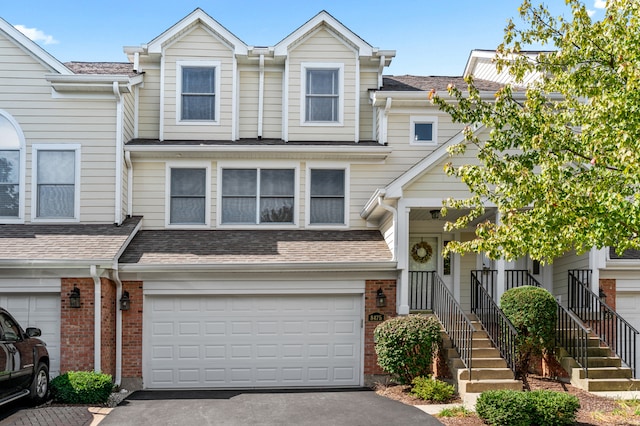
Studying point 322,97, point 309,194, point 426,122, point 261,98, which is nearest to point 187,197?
point 309,194

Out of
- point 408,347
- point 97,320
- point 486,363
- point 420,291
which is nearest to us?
point 408,347

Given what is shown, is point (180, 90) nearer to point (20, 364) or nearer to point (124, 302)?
point (124, 302)

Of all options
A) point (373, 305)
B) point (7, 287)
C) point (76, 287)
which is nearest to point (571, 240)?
point (373, 305)

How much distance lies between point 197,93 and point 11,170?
450 cm

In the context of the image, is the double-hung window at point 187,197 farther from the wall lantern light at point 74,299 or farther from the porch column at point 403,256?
the porch column at point 403,256

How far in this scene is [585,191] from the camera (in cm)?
922

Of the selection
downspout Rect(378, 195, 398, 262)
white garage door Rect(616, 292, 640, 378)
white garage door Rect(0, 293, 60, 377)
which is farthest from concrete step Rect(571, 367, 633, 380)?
white garage door Rect(0, 293, 60, 377)

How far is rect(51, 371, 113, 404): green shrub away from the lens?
11805mm

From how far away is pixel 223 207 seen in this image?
16.2m

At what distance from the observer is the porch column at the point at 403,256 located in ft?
46.3

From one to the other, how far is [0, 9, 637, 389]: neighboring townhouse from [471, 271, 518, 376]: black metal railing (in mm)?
1021

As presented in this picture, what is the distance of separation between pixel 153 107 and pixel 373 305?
706 cm

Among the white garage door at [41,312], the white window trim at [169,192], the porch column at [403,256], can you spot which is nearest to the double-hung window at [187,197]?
the white window trim at [169,192]

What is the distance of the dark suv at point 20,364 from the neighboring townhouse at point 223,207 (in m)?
1.50
